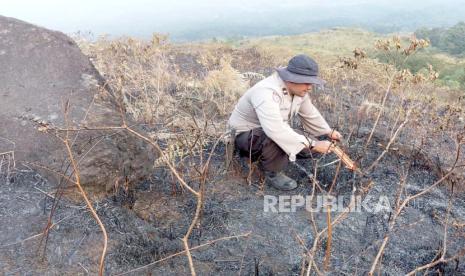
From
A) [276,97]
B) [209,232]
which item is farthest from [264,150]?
[209,232]

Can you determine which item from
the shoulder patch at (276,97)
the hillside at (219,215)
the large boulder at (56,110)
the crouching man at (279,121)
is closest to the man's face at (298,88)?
the crouching man at (279,121)

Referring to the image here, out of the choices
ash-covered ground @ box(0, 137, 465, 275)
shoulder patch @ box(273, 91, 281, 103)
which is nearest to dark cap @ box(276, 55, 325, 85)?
shoulder patch @ box(273, 91, 281, 103)

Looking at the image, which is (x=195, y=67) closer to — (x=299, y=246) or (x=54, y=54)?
(x=54, y=54)

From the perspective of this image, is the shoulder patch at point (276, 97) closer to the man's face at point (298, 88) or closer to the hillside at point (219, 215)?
the man's face at point (298, 88)

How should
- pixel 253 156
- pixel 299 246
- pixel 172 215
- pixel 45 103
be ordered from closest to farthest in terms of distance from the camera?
pixel 299 246
pixel 172 215
pixel 45 103
pixel 253 156

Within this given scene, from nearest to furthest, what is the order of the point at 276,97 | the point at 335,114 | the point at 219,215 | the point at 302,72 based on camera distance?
the point at 219,215, the point at 302,72, the point at 276,97, the point at 335,114

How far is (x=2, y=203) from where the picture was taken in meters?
2.65

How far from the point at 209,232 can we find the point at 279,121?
901 mm

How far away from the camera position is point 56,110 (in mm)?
3037

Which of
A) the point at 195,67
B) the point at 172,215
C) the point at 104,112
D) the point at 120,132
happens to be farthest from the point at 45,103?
the point at 195,67

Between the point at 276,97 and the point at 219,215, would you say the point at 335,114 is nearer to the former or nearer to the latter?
the point at 276,97

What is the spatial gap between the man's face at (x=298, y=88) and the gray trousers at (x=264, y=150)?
39 centimetres

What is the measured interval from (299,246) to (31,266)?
148 cm

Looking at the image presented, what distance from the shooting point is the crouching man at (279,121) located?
3004 mm
